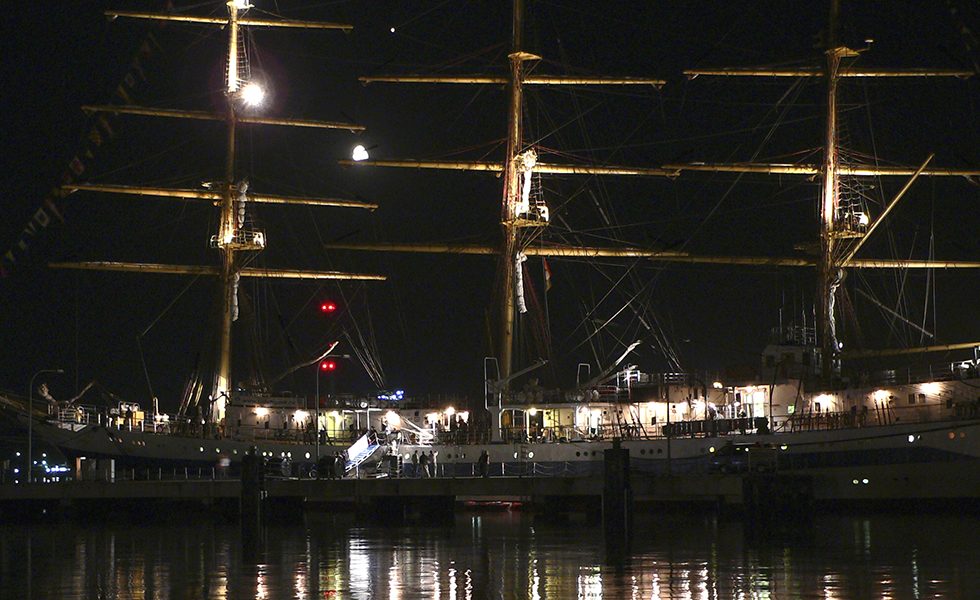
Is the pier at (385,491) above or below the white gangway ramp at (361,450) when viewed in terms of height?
below

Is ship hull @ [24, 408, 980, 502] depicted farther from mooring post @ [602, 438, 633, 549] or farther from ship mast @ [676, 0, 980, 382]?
ship mast @ [676, 0, 980, 382]

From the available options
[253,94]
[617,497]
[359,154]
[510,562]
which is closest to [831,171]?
[359,154]

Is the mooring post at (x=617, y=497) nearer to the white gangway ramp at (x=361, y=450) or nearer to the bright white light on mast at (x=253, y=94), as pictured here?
the white gangway ramp at (x=361, y=450)

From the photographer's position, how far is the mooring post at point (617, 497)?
3837cm

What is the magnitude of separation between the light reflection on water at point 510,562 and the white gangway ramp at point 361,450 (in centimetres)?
1129

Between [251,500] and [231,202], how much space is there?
29085mm

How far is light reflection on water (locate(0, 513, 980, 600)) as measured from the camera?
88.3ft

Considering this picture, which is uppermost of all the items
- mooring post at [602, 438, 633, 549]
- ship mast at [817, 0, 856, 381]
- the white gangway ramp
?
ship mast at [817, 0, 856, 381]

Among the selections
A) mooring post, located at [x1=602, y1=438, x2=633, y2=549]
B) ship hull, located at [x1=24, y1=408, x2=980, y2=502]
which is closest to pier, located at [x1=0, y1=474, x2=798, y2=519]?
ship hull, located at [x1=24, y1=408, x2=980, y2=502]

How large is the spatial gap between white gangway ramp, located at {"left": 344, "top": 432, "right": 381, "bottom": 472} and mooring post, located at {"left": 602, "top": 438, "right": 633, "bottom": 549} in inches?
803

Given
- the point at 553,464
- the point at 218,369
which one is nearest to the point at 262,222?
the point at 218,369

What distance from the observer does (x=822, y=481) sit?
5147cm

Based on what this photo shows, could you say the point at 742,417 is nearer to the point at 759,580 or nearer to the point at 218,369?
the point at 218,369

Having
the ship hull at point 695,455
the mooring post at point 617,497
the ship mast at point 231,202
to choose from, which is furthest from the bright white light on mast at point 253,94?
the mooring post at point 617,497
